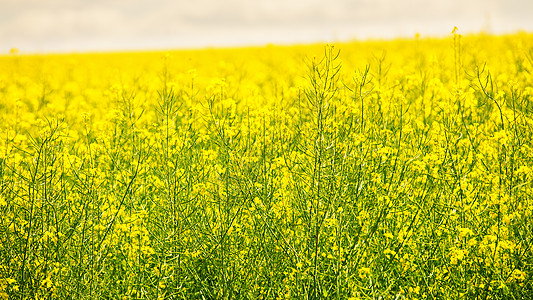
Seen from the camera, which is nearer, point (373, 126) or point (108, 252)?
point (108, 252)

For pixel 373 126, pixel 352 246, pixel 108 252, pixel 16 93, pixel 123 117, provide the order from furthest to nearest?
1. pixel 16 93
2. pixel 123 117
3. pixel 373 126
4. pixel 108 252
5. pixel 352 246

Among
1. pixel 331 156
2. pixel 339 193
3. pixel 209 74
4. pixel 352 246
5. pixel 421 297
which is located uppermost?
pixel 209 74

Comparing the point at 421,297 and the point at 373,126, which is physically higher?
the point at 373,126

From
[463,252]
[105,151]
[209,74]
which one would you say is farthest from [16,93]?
[463,252]

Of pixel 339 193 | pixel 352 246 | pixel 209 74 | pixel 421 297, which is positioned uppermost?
pixel 209 74

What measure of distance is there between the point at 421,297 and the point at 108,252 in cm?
230

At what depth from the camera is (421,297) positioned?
11.4 feet

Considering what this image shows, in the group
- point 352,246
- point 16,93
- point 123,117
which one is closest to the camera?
point 352,246

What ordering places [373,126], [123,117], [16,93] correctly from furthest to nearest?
[16,93], [123,117], [373,126]

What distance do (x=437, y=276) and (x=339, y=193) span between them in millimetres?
858

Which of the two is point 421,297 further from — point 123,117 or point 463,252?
point 123,117

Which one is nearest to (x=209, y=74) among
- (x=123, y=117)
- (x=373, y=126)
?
(x=123, y=117)

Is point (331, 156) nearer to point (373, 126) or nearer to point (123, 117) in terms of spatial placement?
point (373, 126)

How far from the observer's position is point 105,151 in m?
4.59
